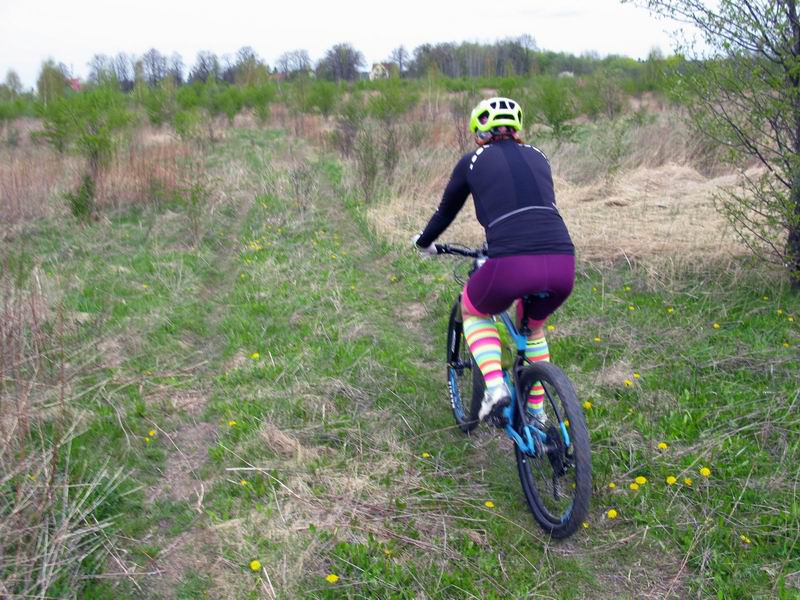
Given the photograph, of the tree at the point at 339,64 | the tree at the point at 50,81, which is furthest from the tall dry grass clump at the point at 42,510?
the tree at the point at 339,64

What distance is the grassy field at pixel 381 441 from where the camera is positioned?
2900 mm

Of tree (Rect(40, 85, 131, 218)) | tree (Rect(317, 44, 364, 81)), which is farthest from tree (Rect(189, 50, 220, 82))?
tree (Rect(40, 85, 131, 218))

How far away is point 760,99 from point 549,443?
A: 442cm

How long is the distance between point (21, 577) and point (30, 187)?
9419mm

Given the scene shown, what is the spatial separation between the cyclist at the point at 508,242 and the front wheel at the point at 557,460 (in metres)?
0.10

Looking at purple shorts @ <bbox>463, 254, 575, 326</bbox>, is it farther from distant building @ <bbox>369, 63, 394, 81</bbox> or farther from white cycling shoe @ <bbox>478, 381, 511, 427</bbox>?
distant building @ <bbox>369, 63, 394, 81</bbox>

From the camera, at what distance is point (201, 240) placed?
8672 millimetres

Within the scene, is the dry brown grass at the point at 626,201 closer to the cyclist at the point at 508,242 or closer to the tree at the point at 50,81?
the cyclist at the point at 508,242

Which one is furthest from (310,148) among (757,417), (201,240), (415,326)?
(757,417)

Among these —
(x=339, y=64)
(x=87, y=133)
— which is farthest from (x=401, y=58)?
(x=87, y=133)

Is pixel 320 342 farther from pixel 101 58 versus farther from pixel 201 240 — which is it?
pixel 101 58

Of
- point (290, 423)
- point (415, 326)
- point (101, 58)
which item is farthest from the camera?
point (101, 58)

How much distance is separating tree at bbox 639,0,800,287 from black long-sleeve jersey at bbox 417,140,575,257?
317 centimetres

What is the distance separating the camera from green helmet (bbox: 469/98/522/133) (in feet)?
10.6
